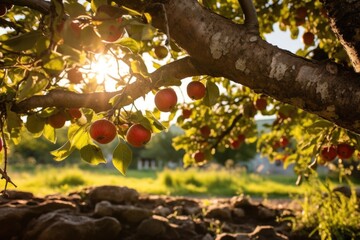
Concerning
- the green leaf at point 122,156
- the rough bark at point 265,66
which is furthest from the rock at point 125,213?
the rough bark at point 265,66

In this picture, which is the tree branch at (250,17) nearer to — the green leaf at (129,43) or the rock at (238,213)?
the green leaf at (129,43)

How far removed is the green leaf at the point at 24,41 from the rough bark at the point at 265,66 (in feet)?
2.25

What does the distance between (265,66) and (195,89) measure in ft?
2.24

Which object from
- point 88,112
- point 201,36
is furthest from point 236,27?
point 88,112

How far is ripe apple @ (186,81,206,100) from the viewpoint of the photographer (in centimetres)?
269

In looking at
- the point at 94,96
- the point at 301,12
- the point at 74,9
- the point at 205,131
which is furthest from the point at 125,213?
the point at 74,9

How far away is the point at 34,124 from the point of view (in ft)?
8.89

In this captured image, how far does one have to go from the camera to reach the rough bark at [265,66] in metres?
2.05

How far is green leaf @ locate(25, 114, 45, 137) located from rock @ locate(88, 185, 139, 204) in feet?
12.8

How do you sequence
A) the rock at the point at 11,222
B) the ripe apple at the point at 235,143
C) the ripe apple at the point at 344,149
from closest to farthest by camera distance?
the ripe apple at the point at 344,149, the rock at the point at 11,222, the ripe apple at the point at 235,143

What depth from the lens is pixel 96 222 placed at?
184 inches

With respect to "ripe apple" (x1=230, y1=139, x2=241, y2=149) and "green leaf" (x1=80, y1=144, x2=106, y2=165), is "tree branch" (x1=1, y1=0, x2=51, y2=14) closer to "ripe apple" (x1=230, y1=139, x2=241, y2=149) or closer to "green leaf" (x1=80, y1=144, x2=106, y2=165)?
"green leaf" (x1=80, y1=144, x2=106, y2=165)

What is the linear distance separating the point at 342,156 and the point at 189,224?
276 centimetres

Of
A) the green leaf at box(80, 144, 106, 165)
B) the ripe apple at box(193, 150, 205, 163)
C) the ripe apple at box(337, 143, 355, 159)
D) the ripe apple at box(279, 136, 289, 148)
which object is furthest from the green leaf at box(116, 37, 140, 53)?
the ripe apple at box(279, 136, 289, 148)
